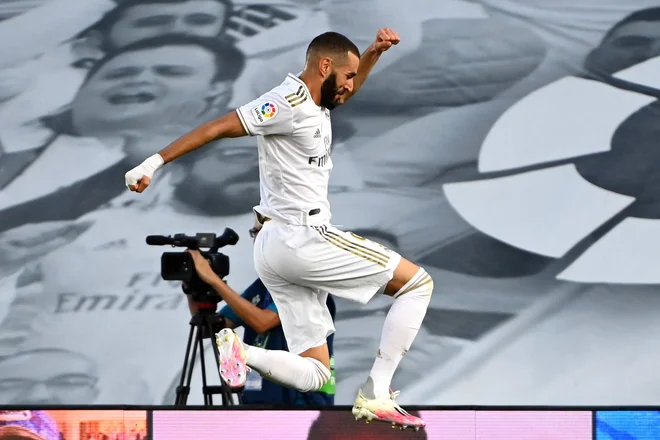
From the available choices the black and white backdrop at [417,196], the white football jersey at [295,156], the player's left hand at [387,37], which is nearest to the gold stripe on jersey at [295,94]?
the white football jersey at [295,156]

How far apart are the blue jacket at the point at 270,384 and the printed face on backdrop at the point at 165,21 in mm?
2025

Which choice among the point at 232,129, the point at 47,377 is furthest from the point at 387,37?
the point at 47,377

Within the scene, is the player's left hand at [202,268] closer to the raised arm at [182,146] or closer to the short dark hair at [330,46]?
the raised arm at [182,146]

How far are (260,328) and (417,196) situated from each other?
6.18 feet

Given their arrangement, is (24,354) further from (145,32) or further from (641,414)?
(641,414)

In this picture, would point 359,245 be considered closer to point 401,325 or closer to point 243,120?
point 401,325

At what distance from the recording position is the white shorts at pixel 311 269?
3389 mm

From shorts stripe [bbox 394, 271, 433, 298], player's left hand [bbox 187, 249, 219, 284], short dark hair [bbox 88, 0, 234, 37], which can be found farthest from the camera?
short dark hair [bbox 88, 0, 234, 37]

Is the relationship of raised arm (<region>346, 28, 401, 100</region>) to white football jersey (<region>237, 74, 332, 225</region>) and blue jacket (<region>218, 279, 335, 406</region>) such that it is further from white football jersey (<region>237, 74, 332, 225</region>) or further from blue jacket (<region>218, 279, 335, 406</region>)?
blue jacket (<region>218, 279, 335, 406</region>)

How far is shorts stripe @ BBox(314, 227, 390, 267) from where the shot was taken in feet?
11.1

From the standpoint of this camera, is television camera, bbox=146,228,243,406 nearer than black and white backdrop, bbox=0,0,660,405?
Yes

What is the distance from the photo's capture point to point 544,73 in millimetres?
5441

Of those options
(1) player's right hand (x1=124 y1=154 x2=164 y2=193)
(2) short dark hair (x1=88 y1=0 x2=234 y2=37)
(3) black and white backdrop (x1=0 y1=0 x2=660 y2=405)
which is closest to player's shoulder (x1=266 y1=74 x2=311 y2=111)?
(1) player's right hand (x1=124 y1=154 x2=164 y2=193)

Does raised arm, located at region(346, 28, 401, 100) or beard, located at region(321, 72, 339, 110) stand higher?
raised arm, located at region(346, 28, 401, 100)
